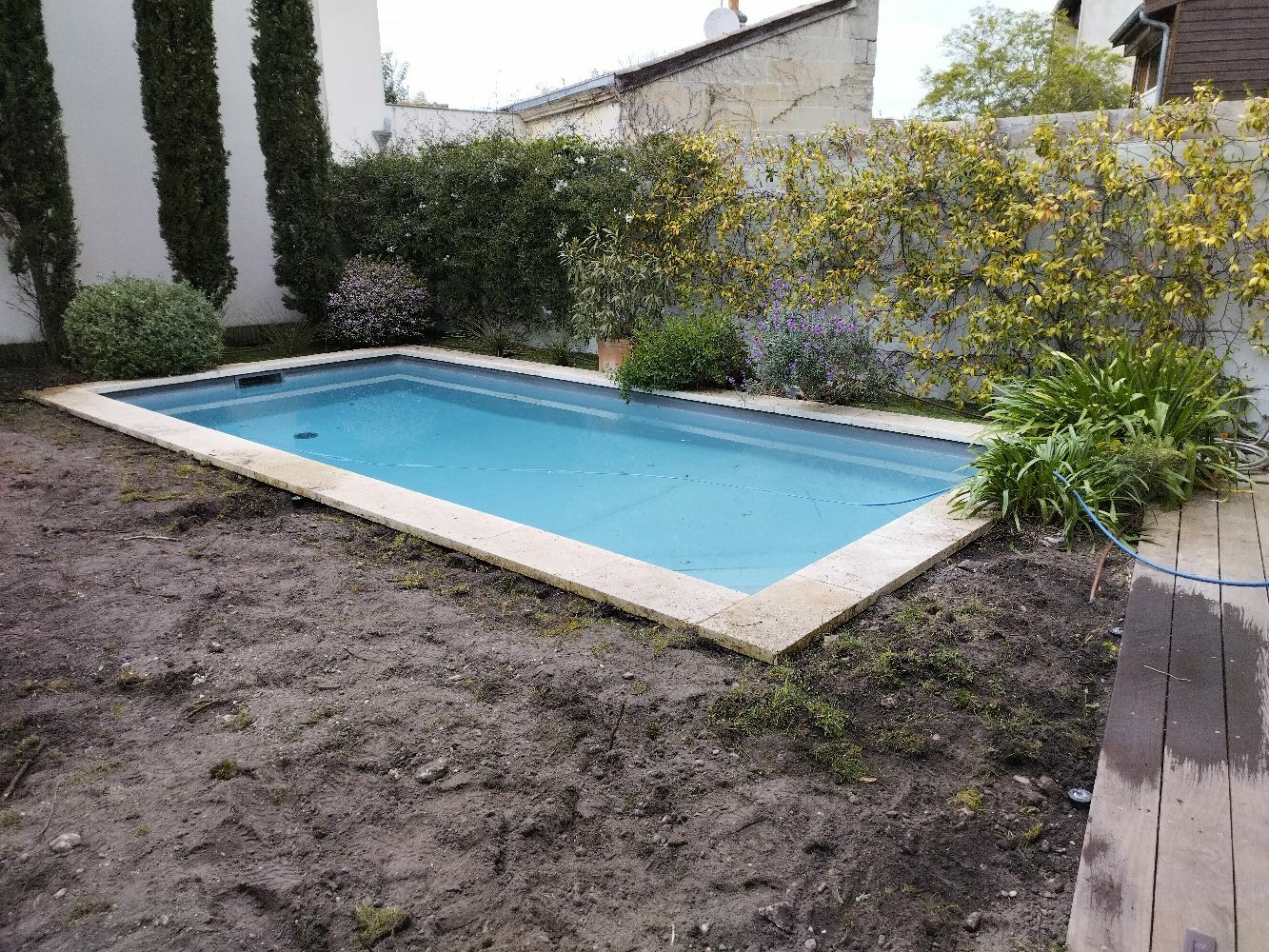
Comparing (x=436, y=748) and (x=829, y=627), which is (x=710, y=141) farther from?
(x=436, y=748)

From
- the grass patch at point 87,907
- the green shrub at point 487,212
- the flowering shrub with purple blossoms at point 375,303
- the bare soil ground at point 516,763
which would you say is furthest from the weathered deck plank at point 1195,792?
the flowering shrub with purple blossoms at point 375,303

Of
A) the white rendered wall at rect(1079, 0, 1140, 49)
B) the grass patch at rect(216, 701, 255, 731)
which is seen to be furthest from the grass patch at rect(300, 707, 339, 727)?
the white rendered wall at rect(1079, 0, 1140, 49)

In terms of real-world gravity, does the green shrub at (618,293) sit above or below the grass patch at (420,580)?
above

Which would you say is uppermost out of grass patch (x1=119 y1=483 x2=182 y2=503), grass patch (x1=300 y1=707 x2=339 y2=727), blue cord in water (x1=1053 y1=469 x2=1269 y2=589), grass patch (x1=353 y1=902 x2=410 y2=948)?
blue cord in water (x1=1053 y1=469 x2=1269 y2=589)

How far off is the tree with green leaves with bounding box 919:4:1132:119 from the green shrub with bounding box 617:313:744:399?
18735 mm

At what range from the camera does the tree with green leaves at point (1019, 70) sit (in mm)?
22766

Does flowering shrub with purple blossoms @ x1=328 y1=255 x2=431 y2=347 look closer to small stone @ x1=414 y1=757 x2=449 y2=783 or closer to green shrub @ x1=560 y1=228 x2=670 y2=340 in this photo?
green shrub @ x1=560 y1=228 x2=670 y2=340

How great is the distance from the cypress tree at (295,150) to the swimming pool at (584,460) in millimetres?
1584

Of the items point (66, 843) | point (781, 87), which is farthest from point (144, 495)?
point (781, 87)

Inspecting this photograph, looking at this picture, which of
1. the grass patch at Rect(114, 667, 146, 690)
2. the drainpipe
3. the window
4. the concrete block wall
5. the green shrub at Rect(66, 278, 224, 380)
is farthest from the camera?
the window

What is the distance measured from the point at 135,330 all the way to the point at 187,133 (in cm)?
243

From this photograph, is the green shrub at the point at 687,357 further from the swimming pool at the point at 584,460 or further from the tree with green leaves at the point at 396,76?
the tree with green leaves at the point at 396,76

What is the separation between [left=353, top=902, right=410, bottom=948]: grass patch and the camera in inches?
72.7

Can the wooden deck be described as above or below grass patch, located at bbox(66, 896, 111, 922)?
above
